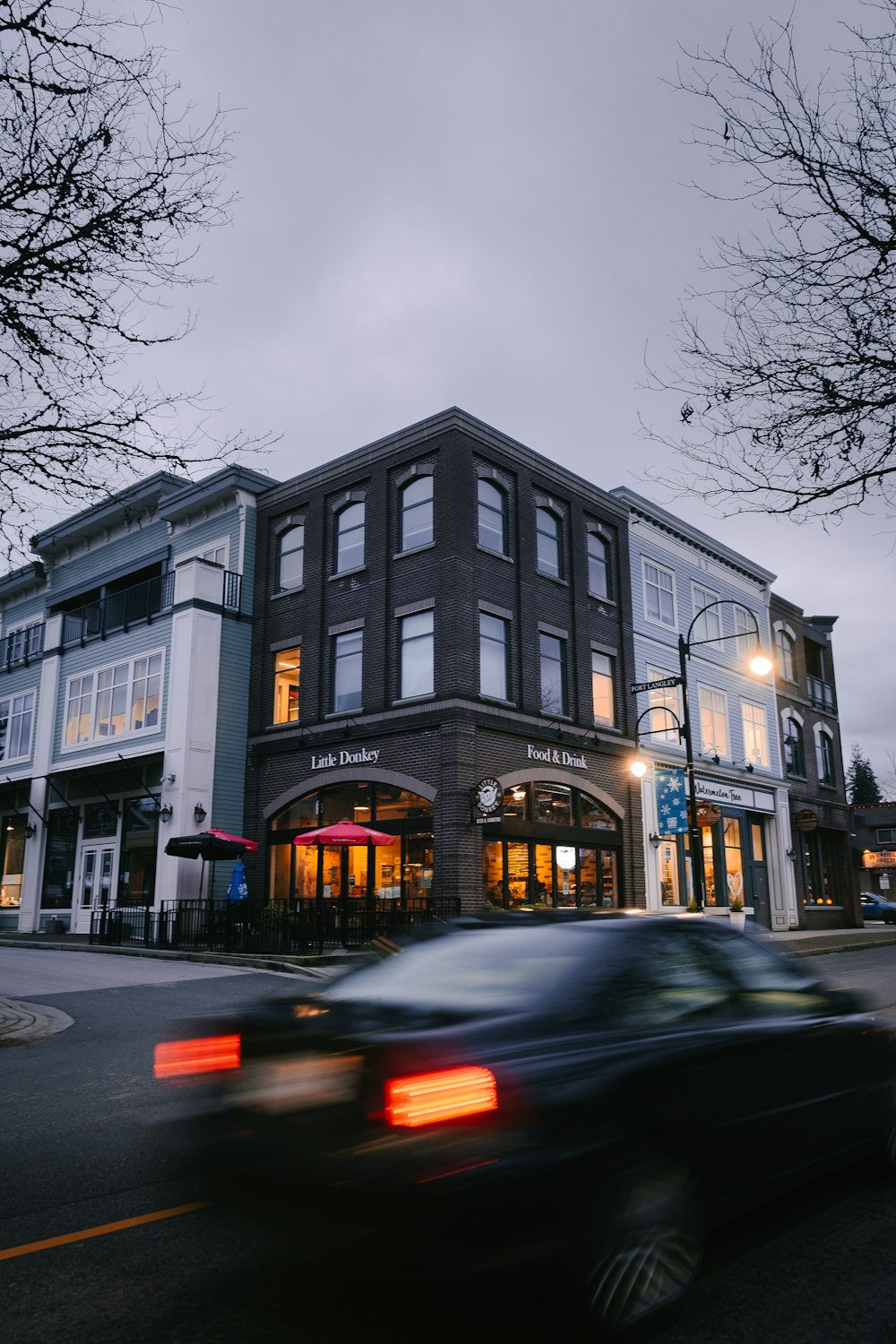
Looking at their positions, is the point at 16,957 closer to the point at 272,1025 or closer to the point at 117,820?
the point at 117,820

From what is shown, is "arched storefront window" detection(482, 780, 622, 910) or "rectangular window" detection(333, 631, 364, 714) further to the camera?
"rectangular window" detection(333, 631, 364, 714)

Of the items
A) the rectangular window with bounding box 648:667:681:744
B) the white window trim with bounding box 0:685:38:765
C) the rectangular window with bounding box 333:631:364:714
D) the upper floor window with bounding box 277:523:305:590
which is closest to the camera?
the rectangular window with bounding box 333:631:364:714

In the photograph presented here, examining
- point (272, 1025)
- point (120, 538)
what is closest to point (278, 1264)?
point (272, 1025)

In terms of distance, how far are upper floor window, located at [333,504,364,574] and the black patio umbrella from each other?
770 cm

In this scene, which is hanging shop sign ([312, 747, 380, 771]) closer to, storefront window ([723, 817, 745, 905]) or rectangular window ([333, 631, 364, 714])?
rectangular window ([333, 631, 364, 714])

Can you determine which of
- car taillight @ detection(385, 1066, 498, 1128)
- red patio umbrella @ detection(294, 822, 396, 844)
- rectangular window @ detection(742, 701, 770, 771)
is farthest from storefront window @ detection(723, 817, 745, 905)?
car taillight @ detection(385, 1066, 498, 1128)

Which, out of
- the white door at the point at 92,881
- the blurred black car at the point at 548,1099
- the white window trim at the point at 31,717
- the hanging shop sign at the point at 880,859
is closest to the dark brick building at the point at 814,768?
the white door at the point at 92,881

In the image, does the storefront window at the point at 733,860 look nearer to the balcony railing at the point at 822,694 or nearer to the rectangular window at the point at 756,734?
the rectangular window at the point at 756,734

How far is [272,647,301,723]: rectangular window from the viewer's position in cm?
2698

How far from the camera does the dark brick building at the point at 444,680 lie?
23.0 meters

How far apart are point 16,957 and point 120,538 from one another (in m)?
14.9

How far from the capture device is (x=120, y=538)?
3173 cm

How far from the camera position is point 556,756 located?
2516 centimetres

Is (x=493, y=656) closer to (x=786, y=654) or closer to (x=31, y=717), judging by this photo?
(x=31, y=717)
